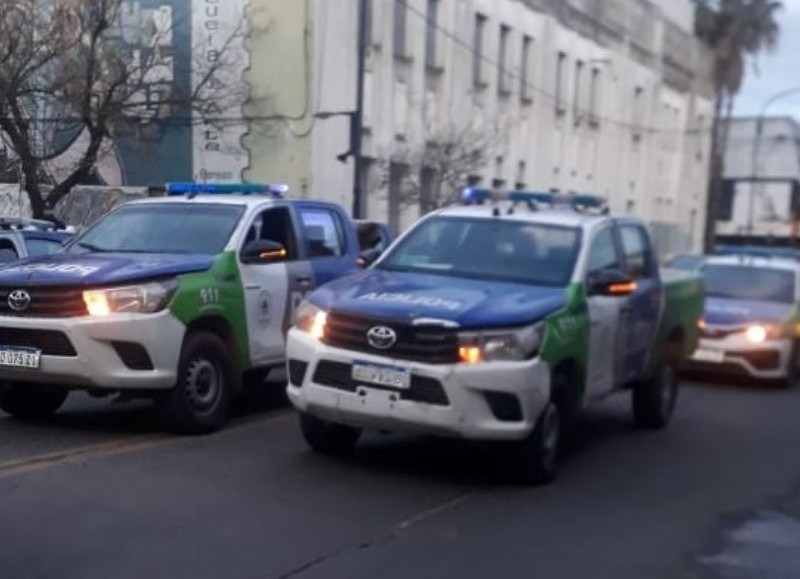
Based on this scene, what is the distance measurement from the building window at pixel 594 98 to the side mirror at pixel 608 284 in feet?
130

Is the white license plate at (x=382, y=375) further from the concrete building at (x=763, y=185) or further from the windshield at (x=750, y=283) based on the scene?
the concrete building at (x=763, y=185)

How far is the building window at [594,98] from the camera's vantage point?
49.2 meters

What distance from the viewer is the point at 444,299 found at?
918cm

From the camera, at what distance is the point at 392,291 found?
30.8ft

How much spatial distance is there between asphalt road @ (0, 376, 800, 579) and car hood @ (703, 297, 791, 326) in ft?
16.4

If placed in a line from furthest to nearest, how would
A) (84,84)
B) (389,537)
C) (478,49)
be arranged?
(478,49) → (84,84) → (389,537)

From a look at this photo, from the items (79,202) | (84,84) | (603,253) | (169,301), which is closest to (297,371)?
(169,301)

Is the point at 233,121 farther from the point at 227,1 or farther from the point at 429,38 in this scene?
the point at 429,38

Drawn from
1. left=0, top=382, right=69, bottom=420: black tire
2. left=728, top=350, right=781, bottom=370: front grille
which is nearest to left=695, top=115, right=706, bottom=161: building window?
left=728, top=350, right=781, bottom=370: front grille

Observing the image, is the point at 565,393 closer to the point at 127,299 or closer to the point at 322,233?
the point at 127,299

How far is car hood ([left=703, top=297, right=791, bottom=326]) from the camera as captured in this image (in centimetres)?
1683

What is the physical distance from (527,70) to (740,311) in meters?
27.2

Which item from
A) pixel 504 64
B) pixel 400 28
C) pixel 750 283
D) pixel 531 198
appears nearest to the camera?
pixel 531 198

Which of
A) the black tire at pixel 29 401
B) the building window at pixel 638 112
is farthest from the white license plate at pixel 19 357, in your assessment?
the building window at pixel 638 112
